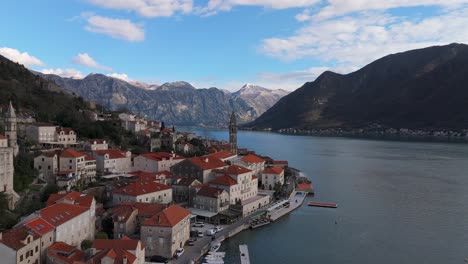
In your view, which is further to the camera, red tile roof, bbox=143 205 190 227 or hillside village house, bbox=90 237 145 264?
red tile roof, bbox=143 205 190 227

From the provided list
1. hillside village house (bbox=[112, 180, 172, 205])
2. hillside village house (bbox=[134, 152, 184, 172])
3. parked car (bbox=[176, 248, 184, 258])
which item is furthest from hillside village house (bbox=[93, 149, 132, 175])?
parked car (bbox=[176, 248, 184, 258])

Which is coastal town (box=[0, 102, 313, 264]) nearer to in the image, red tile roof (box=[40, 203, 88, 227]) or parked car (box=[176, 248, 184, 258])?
red tile roof (box=[40, 203, 88, 227])

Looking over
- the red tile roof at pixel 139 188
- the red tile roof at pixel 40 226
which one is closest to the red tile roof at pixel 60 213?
the red tile roof at pixel 40 226

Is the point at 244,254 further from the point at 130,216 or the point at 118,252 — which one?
the point at 118,252

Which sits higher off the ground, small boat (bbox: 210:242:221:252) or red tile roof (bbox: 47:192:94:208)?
red tile roof (bbox: 47:192:94:208)

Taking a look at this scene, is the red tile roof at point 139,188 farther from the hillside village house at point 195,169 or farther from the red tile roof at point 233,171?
the red tile roof at point 233,171

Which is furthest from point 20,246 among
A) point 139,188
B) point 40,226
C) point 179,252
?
point 139,188
